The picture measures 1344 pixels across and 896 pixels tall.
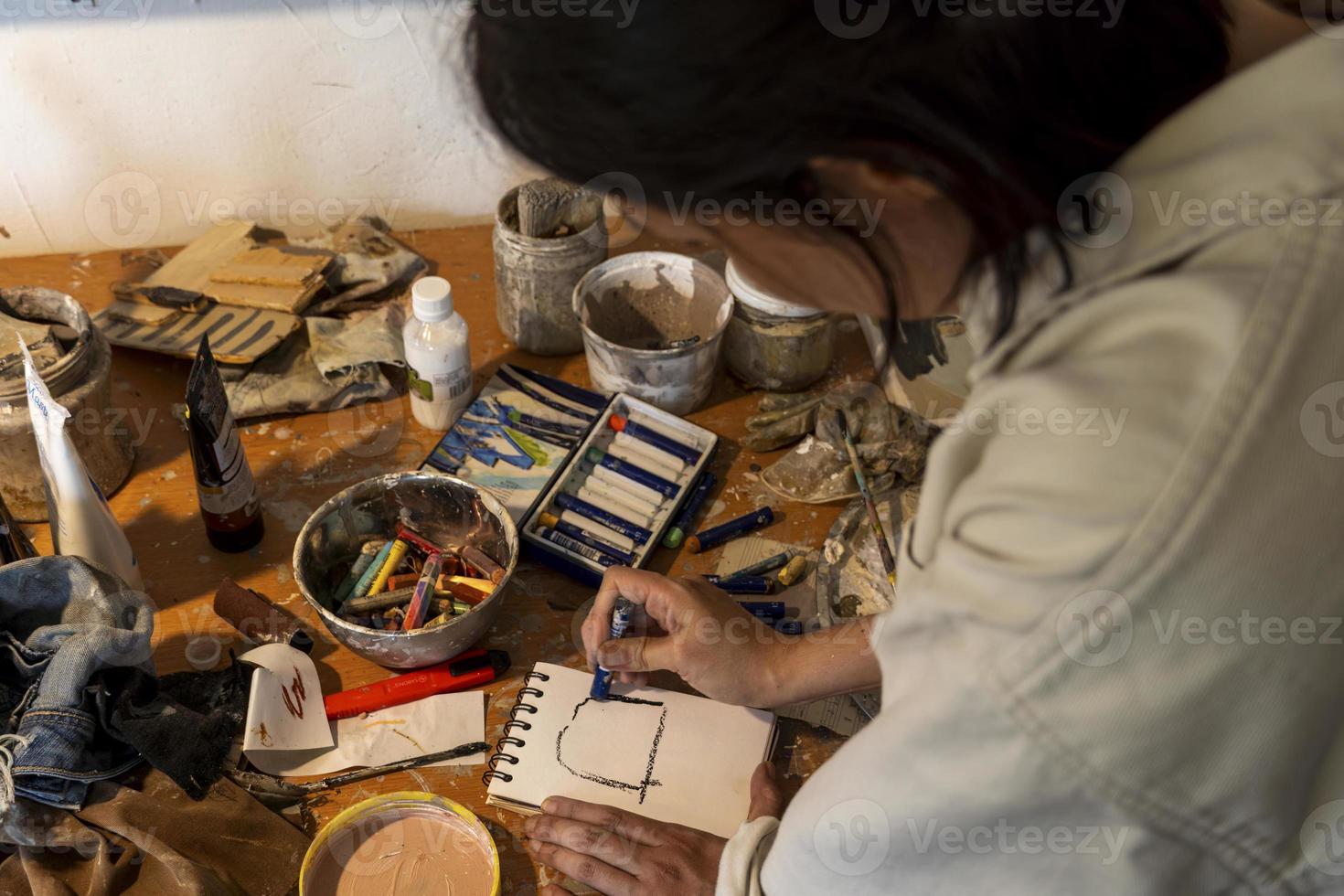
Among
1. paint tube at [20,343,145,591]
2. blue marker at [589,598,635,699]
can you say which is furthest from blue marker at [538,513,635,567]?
paint tube at [20,343,145,591]

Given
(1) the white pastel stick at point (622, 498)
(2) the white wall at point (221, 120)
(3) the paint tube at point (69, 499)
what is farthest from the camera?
(2) the white wall at point (221, 120)

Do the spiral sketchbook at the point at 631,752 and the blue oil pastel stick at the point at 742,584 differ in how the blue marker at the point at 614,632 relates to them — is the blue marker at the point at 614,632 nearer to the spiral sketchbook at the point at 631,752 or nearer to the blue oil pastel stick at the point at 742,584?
the spiral sketchbook at the point at 631,752

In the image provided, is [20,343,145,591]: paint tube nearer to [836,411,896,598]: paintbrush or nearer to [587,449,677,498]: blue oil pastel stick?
[587,449,677,498]: blue oil pastel stick

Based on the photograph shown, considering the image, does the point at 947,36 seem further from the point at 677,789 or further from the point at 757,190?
the point at 677,789

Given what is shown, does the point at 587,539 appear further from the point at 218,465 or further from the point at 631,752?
the point at 218,465

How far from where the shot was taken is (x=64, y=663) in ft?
2.89

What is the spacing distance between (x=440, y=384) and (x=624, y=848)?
585mm

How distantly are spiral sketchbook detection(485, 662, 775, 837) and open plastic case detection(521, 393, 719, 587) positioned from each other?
13cm

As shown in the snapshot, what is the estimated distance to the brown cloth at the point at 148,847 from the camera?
833mm

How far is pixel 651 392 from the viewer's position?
127cm

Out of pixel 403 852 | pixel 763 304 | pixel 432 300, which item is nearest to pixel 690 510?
pixel 763 304

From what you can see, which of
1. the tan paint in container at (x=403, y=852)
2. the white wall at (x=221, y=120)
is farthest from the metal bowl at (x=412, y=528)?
the white wall at (x=221, y=120)

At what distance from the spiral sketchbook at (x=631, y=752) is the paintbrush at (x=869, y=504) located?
224 mm

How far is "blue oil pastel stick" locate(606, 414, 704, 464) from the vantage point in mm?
1239
